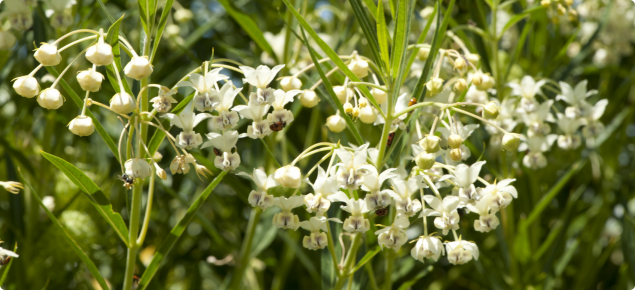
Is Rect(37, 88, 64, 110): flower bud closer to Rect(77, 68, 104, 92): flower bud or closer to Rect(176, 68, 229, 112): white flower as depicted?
Rect(77, 68, 104, 92): flower bud

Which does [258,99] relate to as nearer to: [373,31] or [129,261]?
[373,31]

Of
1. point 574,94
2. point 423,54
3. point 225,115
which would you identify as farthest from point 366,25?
point 574,94

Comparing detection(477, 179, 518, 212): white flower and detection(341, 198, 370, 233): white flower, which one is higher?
detection(341, 198, 370, 233): white flower

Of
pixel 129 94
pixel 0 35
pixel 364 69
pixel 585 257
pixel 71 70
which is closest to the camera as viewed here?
pixel 129 94

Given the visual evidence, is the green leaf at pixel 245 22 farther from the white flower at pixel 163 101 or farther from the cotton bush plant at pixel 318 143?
the white flower at pixel 163 101

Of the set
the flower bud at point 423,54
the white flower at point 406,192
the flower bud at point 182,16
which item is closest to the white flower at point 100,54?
the white flower at point 406,192

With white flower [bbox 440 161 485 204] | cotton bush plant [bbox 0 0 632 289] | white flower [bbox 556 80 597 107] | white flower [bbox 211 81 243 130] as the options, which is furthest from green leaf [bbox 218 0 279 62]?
white flower [bbox 556 80 597 107]

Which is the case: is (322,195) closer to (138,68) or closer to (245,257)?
(138,68)

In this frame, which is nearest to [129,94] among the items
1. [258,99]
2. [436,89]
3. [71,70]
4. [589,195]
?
[258,99]
